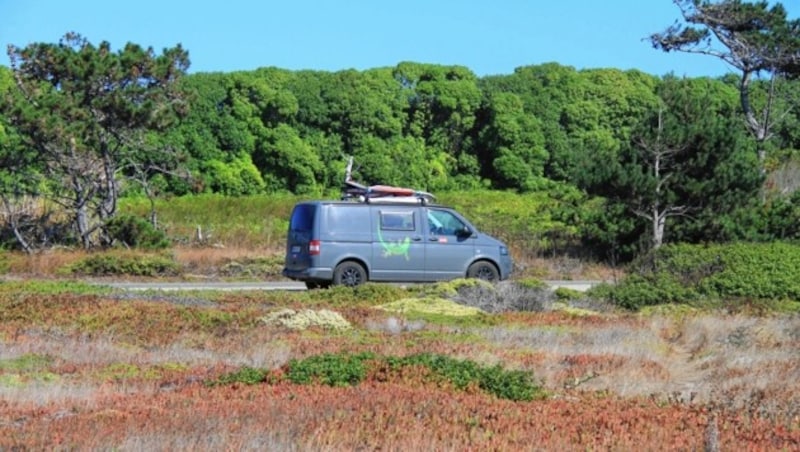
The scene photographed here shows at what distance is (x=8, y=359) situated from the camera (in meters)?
10.9

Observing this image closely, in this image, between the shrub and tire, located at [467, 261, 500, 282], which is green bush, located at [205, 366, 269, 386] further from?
tire, located at [467, 261, 500, 282]

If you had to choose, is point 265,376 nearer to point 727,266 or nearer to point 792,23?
point 727,266

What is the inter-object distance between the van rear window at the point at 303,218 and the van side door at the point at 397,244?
1240mm

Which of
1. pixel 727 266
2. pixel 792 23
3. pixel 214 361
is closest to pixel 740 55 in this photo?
pixel 792 23

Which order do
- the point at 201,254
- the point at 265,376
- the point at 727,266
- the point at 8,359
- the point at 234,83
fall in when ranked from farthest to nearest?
the point at 234,83, the point at 201,254, the point at 727,266, the point at 8,359, the point at 265,376

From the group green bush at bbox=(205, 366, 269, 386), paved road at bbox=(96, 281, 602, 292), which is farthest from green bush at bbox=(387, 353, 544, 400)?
paved road at bbox=(96, 281, 602, 292)

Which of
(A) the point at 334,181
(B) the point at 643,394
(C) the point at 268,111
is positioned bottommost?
(B) the point at 643,394

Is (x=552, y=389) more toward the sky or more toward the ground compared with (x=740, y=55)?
more toward the ground

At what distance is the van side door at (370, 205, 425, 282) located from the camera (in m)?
21.8

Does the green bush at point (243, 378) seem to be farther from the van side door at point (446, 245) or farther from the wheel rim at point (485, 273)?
the wheel rim at point (485, 273)

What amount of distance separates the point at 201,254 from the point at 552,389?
70.6 ft

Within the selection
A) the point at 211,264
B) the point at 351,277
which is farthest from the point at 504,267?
the point at 211,264

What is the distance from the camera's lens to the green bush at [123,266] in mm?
26625

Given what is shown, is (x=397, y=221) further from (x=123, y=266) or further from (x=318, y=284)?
(x=123, y=266)
